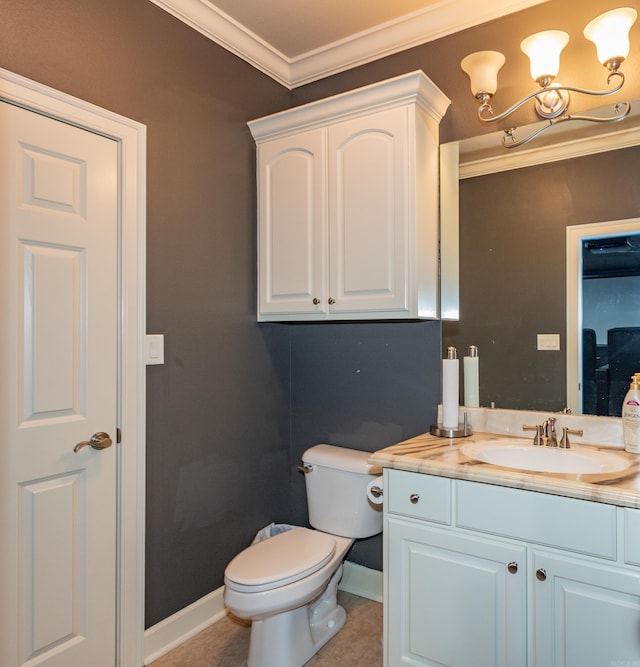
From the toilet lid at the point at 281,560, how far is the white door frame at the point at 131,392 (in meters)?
0.37

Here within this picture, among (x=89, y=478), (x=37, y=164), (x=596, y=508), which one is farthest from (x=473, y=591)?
(x=37, y=164)

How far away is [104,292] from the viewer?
1.79 m

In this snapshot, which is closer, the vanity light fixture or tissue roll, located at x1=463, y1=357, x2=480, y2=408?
the vanity light fixture

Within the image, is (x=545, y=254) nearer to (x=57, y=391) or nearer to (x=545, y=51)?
(x=545, y=51)

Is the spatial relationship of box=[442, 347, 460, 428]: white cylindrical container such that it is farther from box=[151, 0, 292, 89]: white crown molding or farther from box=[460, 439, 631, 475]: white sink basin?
box=[151, 0, 292, 89]: white crown molding

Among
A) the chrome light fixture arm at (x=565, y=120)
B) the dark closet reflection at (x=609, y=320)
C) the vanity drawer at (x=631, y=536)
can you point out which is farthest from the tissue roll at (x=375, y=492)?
the chrome light fixture arm at (x=565, y=120)

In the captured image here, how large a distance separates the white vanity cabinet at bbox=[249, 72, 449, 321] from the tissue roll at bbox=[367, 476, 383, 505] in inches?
27.2

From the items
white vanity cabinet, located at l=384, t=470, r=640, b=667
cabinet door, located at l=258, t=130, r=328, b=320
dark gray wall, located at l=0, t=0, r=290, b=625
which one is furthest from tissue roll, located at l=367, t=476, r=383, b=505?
cabinet door, located at l=258, t=130, r=328, b=320

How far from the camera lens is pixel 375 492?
6.78 feet

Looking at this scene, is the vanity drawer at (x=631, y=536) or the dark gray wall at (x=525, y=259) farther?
the dark gray wall at (x=525, y=259)

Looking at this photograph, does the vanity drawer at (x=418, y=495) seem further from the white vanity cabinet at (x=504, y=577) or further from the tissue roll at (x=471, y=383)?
the tissue roll at (x=471, y=383)

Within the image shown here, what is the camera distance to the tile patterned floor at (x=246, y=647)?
75.7 inches

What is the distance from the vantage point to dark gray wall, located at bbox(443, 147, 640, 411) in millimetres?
1827

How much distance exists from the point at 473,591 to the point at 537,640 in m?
0.20
